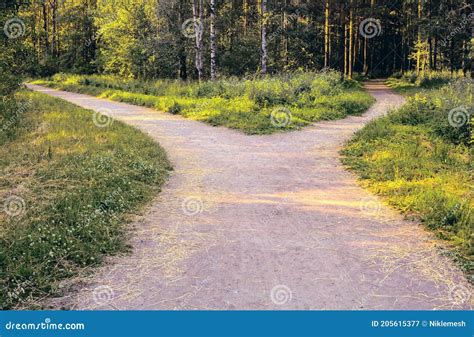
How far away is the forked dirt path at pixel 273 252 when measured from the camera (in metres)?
4.67

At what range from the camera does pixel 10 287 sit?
15.8ft

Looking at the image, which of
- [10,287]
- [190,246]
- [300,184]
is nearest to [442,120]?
[300,184]

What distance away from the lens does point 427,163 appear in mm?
9719

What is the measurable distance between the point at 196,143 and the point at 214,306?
9.20 m

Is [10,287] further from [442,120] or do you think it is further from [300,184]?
[442,120]

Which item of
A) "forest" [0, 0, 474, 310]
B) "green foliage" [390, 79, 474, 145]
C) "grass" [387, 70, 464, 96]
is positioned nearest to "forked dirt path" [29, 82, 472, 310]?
"forest" [0, 0, 474, 310]

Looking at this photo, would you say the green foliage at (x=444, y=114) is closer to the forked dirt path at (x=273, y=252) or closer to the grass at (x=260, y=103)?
the grass at (x=260, y=103)

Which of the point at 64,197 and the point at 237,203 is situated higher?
the point at 64,197

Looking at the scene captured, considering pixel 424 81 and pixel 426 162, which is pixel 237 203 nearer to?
pixel 426 162

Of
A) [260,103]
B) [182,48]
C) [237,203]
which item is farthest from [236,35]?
[237,203]

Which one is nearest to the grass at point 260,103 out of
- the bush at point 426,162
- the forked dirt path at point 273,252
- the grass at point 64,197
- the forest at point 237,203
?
the forest at point 237,203

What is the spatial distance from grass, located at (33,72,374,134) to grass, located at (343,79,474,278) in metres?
3.45

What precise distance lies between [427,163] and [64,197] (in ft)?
24.2
